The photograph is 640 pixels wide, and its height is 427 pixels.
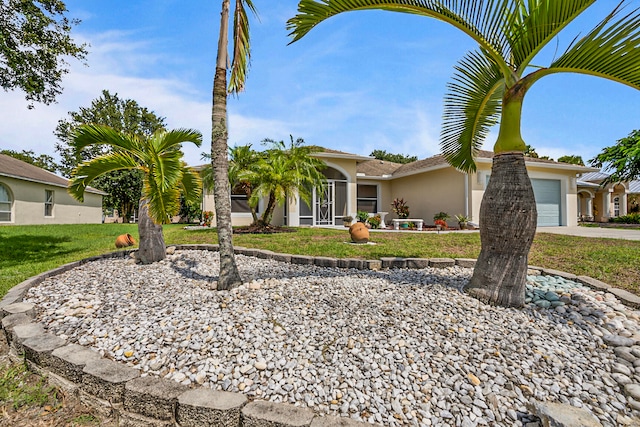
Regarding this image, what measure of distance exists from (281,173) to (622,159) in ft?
60.6

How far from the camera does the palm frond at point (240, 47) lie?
4.26 m

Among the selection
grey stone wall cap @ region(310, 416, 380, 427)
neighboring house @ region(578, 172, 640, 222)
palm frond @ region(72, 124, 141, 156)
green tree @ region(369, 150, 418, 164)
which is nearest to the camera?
grey stone wall cap @ region(310, 416, 380, 427)

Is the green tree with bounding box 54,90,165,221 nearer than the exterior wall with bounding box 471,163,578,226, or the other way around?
the exterior wall with bounding box 471,163,578,226

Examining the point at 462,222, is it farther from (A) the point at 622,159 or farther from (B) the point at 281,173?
(A) the point at 622,159

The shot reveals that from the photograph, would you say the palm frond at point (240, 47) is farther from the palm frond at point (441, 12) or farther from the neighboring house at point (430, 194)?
the neighboring house at point (430, 194)

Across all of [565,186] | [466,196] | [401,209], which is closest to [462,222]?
[466,196]

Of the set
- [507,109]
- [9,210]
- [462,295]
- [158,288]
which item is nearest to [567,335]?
[462,295]

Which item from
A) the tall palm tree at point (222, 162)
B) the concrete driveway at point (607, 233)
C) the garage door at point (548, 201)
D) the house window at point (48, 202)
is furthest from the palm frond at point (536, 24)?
the house window at point (48, 202)

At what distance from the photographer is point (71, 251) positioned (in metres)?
7.88

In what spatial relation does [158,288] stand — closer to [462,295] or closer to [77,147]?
[77,147]

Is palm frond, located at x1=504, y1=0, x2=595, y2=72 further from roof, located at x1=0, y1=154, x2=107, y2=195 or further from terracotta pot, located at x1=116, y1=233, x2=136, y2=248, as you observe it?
roof, located at x1=0, y1=154, x2=107, y2=195

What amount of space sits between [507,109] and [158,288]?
4722 mm

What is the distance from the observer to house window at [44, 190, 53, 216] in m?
18.5

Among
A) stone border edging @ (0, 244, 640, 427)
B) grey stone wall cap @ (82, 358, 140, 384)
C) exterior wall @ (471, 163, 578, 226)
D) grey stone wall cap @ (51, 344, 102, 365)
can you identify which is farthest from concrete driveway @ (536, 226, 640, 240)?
grey stone wall cap @ (51, 344, 102, 365)
